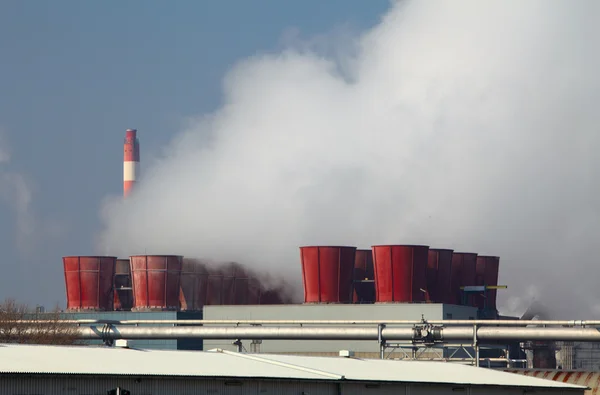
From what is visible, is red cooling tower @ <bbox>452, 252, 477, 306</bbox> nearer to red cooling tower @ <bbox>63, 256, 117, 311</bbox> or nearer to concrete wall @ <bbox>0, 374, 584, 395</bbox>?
red cooling tower @ <bbox>63, 256, 117, 311</bbox>

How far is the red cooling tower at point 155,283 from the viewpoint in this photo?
95375mm

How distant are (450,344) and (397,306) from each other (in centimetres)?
1201

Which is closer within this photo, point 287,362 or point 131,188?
point 287,362

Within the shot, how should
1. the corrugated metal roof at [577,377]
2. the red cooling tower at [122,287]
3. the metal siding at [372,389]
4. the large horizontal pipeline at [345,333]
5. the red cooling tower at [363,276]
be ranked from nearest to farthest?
the metal siding at [372,389]
the corrugated metal roof at [577,377]
the large horizontal pipeline at [345,333]
the red cooling tower at [363,276]
the red cooling tower at [122,287]

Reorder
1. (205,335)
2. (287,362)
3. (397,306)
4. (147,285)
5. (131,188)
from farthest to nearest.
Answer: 1. (131,188)
2. (147,285)
3. (397,306)
4. (205,335)
5. (287,362)

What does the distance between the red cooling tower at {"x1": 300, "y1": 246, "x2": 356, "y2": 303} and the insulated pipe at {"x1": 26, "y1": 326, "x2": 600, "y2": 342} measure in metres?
17.7

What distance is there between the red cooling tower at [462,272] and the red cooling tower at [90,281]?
30.6 metres

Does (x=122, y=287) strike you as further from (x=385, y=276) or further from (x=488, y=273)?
(x=488, y=273)

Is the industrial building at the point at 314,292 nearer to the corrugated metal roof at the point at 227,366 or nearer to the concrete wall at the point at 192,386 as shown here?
the corrugated metal roof at the point at 227,366

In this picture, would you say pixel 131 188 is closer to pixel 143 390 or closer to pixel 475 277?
pixel 475 277

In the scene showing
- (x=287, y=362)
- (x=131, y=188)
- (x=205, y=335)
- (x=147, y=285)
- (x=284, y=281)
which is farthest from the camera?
(x=131, y=188)

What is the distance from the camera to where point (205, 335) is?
232 feet

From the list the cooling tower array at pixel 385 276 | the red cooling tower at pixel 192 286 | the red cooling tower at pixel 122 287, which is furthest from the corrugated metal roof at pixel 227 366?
the red cooling tower at pixel 122 287

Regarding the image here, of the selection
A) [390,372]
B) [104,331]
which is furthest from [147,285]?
[390,372]
